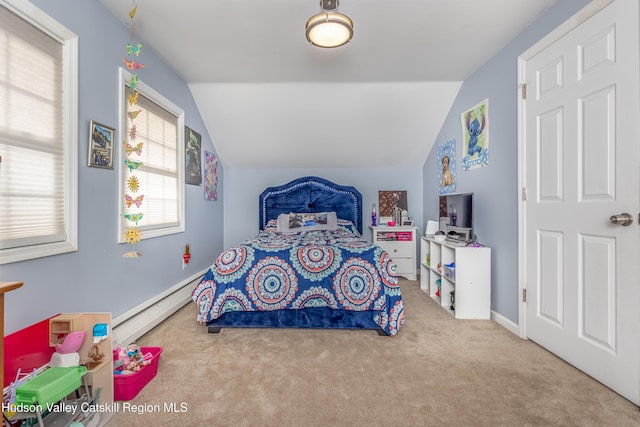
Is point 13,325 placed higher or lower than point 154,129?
lower

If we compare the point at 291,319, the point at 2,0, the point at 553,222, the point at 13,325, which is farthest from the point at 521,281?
the point at 2,0

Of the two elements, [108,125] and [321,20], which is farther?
[108,125]

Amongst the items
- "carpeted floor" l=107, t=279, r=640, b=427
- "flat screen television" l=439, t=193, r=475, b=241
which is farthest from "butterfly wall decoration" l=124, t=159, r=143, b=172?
"flat screen television" l=439, t=193, r=475, b=241

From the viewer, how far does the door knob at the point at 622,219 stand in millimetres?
1690

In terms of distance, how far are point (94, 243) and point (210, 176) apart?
2.41 m

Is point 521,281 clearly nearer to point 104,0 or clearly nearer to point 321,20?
point 321,20

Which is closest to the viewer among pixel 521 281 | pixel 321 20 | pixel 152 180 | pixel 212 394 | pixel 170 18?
pixel 212 394

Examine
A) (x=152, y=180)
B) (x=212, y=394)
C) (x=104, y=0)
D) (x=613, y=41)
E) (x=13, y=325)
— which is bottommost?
(x=212, y=394)

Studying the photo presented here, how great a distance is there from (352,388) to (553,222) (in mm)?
1861

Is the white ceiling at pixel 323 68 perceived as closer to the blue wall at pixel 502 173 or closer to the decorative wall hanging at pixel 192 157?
the blue wall at pixel 502 173

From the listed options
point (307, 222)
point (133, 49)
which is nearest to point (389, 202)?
point (307, 222)

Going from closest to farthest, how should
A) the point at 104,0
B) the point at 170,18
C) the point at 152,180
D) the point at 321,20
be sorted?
1. the point at 321,20
2. the point at 104,0
3. the point at 170,18
4. the point at 152,180

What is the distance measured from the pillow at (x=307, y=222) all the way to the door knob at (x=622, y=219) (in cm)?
306

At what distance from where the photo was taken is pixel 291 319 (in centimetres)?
266
